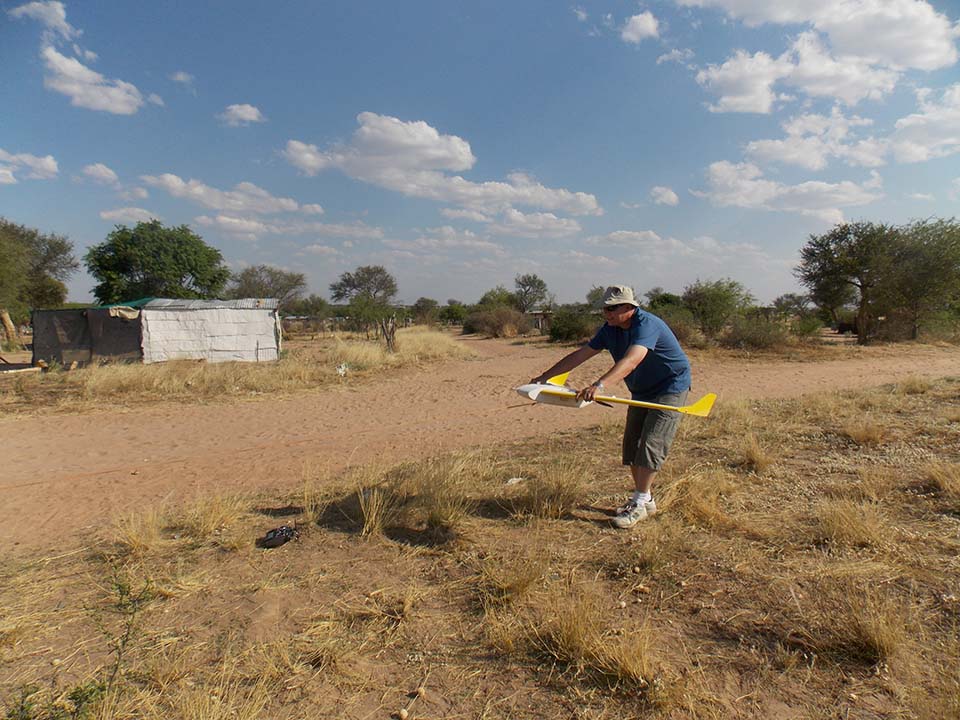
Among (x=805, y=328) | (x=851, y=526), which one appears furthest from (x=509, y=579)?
(x=805, y=328)

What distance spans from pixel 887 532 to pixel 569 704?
8.01 feet

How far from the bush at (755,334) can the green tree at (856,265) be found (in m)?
4.81

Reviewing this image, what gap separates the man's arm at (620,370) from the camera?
321 centimetres

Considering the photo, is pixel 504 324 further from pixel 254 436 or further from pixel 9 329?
pixel 254 436

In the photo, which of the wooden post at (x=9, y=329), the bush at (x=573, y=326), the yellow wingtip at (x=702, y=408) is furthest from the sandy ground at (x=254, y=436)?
the wooden post at (x=9, y=329)

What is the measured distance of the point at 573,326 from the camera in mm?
26297

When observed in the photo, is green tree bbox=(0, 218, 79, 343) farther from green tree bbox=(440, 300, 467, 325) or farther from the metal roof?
green tree bbox=(440, 300, 467, 325)

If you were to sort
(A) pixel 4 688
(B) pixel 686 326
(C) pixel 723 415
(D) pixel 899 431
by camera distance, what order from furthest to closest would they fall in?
(B) pixel 686 326 < (C) pixel 723 415 < (D) pixel 899 431 < (A) pixel 4 688

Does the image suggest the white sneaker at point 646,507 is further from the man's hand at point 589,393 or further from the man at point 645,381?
the man's hand at point 589,393

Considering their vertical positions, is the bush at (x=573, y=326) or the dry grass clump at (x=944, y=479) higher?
the bush at (x=573, y=326)

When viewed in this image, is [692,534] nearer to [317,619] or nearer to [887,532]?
[887,532]

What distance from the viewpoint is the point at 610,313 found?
11.6 ft

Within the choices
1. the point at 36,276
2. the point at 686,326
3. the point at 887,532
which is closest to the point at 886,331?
the point at 686,326

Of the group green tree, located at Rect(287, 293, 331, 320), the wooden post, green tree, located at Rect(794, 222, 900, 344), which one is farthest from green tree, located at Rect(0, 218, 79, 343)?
green tree, located at Rect(794, 222, 900, 344)
